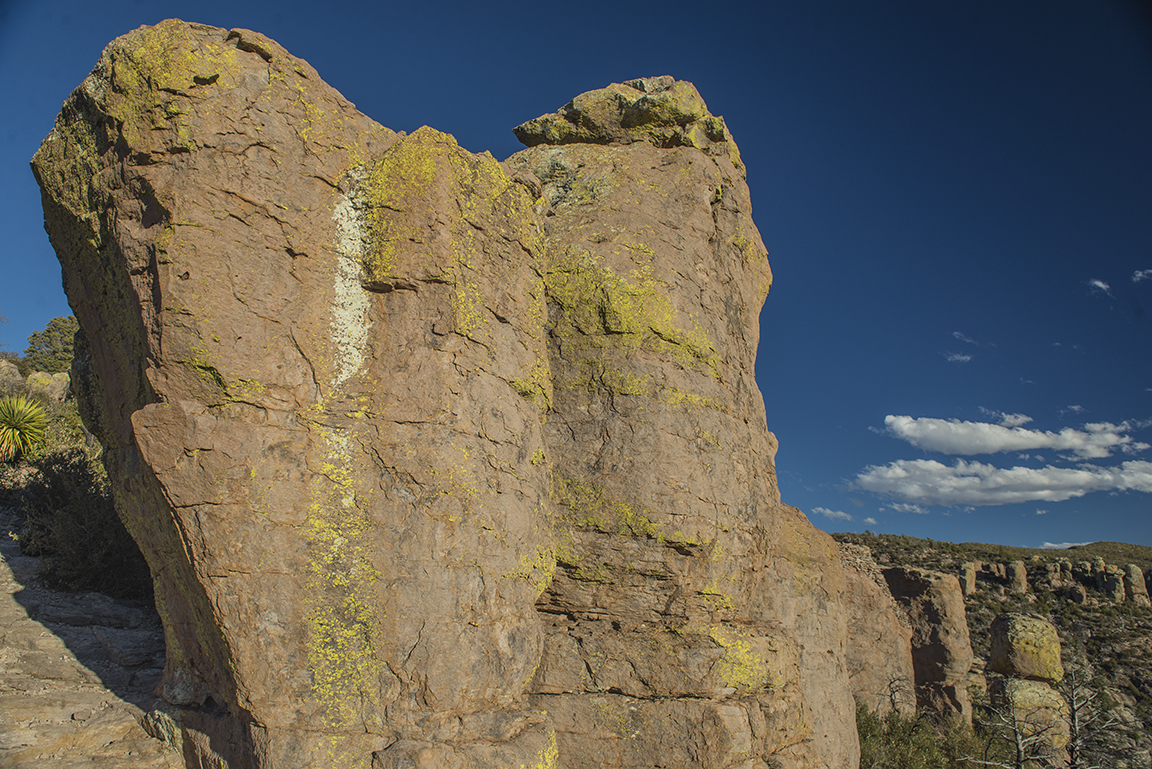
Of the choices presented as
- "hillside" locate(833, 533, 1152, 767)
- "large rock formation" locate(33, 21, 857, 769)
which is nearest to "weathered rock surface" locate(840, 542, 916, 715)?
"hillside" locate(833, 533, 1152, 767)

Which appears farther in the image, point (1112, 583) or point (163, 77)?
point (1112, 583)

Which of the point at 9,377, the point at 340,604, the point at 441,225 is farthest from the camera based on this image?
the point at 9,377

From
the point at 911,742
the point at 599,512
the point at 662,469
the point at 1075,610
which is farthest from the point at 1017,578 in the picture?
the point at 599,512

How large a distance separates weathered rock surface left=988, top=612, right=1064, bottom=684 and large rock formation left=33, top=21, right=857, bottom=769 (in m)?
15.3

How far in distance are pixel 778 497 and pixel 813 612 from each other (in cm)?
155

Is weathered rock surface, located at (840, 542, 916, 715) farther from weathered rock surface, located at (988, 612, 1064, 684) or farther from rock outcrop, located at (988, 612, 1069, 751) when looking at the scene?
weathered rock surface, located at (988, 612, 1064, 684)

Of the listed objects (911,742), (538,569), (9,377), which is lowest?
(911,742)

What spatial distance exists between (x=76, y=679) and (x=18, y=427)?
43.4ft

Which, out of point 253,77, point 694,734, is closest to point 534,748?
point 694,734

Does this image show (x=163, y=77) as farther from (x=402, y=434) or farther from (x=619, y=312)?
(x=619, y=312)

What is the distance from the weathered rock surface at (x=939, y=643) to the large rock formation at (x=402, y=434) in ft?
44.6

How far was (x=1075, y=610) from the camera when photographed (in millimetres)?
33312

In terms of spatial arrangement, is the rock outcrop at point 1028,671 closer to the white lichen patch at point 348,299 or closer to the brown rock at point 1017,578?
the brown rock at point 1017,578

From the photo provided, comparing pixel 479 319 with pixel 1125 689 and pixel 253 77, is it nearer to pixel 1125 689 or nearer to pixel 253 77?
pixel 253 77
